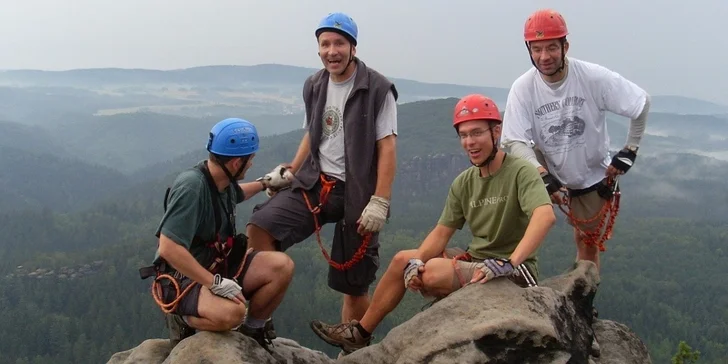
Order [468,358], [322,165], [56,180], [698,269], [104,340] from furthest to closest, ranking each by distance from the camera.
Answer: [56,180] → [698,269] → [104,340] → [322,165] → [468,358]

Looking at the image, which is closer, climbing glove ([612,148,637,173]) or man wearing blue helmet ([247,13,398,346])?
man wearing blue helmet ([247,13,398,346])

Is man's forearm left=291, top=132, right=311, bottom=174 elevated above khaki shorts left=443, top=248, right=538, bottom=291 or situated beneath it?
elevated above

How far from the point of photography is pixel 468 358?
178 inches

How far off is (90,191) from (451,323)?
21414 centimetres

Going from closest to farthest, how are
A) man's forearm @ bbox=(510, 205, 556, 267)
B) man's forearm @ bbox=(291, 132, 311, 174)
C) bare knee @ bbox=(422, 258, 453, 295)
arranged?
man's forearm @ bbox=(510, 205, 556, 267) → bare knee @ bbox=(422, 258, 453, 295) → man's forearm @ bbox=(291, 132, 311, 174)

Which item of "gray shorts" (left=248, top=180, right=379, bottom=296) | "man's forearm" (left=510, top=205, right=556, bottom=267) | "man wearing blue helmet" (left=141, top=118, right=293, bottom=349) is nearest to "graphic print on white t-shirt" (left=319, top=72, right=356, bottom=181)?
"gray shorts" (left=248, top=180, right=379, bottom=296)

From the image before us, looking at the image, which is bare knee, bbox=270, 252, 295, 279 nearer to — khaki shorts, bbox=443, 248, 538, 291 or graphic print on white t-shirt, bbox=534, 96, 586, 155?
khaki shorts, bbox=443, 248, 538, 291

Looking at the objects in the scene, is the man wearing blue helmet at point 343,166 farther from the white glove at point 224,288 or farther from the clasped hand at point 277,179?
the white glove at point 224,288

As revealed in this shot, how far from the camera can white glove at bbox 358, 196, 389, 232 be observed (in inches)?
233

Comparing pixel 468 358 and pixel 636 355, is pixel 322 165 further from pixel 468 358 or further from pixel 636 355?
pixel 636 355

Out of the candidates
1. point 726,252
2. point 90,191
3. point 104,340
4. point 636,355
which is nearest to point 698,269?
point 726,252

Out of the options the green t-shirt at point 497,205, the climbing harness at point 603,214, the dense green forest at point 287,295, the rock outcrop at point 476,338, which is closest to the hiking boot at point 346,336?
the rock outcrop at point 476,338

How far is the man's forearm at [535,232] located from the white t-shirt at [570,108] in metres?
1.37

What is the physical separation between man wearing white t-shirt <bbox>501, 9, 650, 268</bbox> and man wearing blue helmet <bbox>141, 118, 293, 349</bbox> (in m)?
2.62
